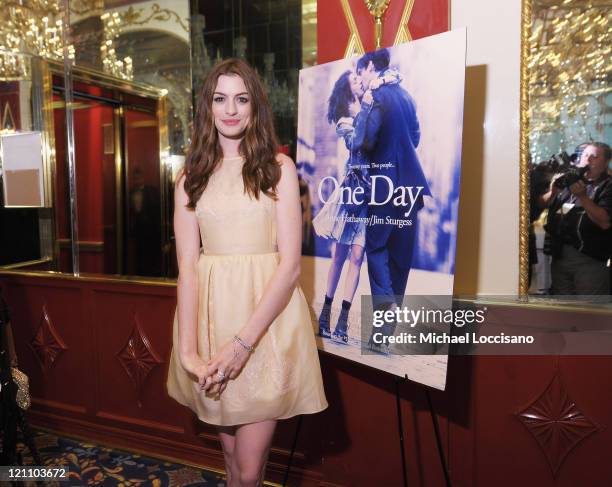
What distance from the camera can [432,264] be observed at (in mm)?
1688

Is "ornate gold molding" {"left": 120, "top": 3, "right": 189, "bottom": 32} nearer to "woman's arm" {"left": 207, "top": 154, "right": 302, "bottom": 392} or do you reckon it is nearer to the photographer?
"woman's arm" {"left": 207, "top": 154, "right": 302, "bottom": 392}

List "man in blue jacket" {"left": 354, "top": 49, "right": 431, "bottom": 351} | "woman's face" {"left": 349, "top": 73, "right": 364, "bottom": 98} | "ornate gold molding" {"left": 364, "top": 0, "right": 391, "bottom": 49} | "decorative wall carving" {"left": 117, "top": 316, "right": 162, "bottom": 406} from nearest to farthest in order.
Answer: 1. "man in blue jacket" {"left": 354, "top": 49, "right": 431, "bottom": 351}
2. "woman's face" {"left": 349, "top": 73, "right": 364, "bottom": 98}
3. "ornate gold molding" {"left": 364, "top": 0, "right": 391, "bottom": 49}
4. "decorative wall carving" {"left": 117, "top": 316, "right": 162, "bottom": 406}

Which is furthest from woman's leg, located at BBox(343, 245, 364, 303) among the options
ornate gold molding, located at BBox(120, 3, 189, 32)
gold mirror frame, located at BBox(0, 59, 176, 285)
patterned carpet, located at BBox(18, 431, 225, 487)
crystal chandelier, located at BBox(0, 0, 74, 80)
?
crystal chandelier, located at BBox(0, 0, 74, 80)

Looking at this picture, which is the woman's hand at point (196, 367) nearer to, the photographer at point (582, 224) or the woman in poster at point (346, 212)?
the woman in poster at point (346, 212)

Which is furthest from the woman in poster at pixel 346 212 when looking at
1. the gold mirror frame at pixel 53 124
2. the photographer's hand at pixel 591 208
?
the gold mirror frame at pixel 53 124

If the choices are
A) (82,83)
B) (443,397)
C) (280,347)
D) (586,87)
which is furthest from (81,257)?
(586,87)

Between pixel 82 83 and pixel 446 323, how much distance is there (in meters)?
2.59

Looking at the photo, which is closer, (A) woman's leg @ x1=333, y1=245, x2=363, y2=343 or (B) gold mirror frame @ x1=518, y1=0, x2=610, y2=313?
(A) woman's leg @ x1=333, y1=245, x2=363, y2=343

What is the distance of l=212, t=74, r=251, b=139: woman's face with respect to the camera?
1.60m

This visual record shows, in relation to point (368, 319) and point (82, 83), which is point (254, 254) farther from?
point (82, 83)

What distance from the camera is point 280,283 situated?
5.22 ft

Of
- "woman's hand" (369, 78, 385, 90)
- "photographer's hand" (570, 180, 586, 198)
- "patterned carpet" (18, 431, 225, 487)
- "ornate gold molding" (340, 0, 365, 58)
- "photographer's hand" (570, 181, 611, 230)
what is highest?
"ornate gold molding" (340, 0, 365, 58)

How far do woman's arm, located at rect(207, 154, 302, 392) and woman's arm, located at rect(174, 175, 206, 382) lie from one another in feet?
0.30

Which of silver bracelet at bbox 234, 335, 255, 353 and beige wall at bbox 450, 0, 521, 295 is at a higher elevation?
beige wall at bbox 450, 0, 521, 295
